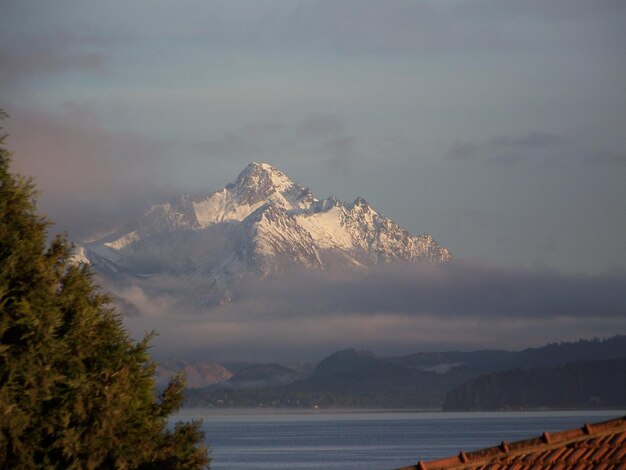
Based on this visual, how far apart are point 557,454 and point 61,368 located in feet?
43.4

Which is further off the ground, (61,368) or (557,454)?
(61,368)

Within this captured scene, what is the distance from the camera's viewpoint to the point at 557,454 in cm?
2736

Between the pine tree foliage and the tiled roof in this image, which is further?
the pine tree foliage

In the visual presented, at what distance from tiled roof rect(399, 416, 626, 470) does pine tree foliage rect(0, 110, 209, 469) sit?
9.80m

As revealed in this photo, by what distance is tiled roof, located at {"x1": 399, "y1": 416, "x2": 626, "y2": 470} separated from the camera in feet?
87.9

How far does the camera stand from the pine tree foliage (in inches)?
1206

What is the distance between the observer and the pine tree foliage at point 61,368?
1206 inches

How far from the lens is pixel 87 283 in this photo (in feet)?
113

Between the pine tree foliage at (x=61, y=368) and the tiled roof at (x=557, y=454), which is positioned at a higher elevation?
the pine tree foliage at (x=61, y=368)

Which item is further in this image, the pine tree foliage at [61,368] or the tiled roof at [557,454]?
the pine tree foliage at [61,368]

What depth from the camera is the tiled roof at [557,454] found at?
26797 millimetres

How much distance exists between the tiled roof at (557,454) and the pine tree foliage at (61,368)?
9.80 meters

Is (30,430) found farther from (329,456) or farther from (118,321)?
(329,456)

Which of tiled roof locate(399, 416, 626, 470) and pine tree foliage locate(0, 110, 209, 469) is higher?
pine tree foliage locate(0, 110, 209, 469)
